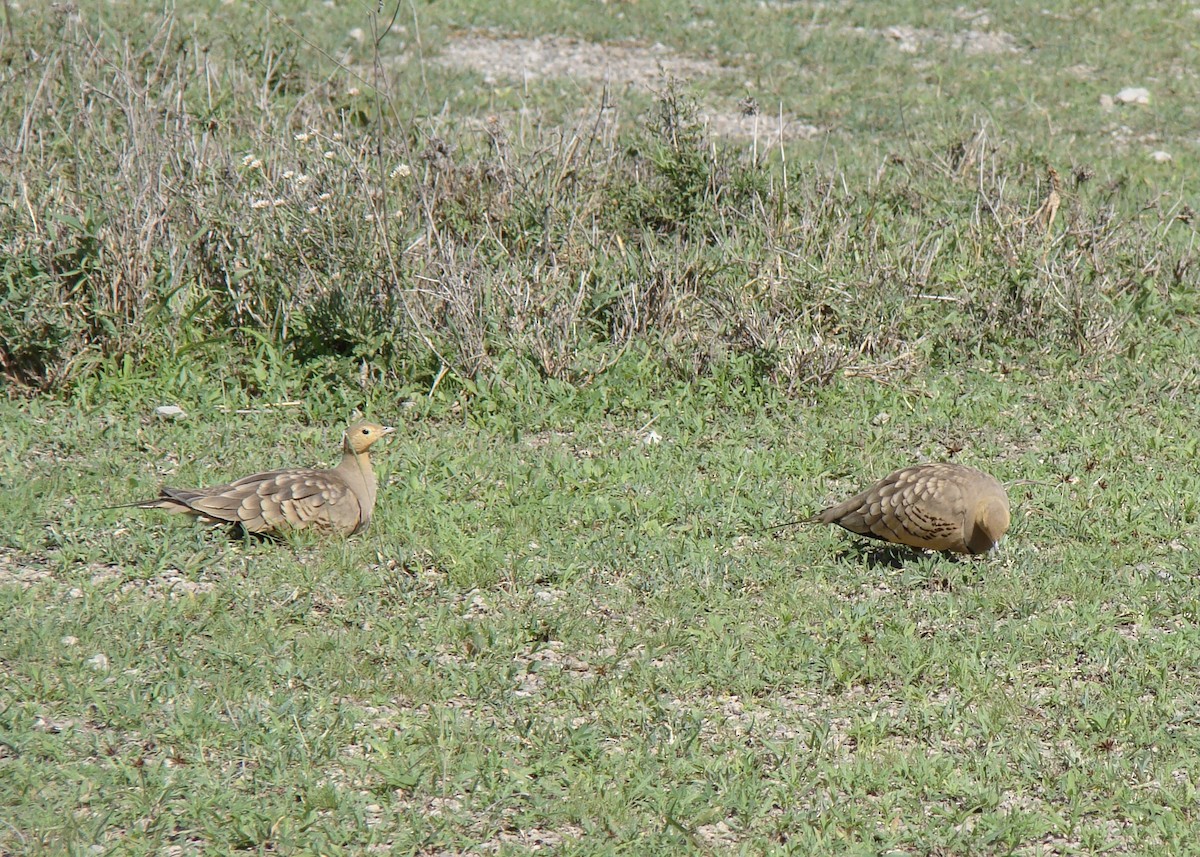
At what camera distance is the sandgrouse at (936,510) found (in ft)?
17.1

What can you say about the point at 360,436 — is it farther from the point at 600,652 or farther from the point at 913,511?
the point at 913,511

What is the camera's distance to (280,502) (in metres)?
5.45

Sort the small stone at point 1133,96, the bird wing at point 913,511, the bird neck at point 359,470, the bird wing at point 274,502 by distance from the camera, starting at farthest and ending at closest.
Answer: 1. the small stone at point 1133,96
2. the bird neck at point 359,470
3. the bird wing at point 274,502
4. the bird wing at point 913,511

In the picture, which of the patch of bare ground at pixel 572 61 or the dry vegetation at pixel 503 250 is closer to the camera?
the dry vegetation at pixel 503 250

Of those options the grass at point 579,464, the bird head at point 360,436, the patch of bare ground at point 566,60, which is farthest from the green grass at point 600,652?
the patch of bare ground at point 566,60

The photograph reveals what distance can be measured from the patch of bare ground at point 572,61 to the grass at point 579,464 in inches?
35.0

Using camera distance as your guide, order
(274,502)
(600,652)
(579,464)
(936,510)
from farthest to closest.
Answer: (579,464), (274,502), (936,510), (600,652)

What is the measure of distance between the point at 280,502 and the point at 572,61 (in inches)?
322

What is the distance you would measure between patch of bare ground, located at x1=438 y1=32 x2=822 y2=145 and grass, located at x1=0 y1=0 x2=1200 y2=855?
89 centimetres

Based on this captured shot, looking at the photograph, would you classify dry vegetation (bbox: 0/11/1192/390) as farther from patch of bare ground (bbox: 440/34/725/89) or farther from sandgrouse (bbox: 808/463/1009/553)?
patch of bare ground (bbox: 440/34/725/89)

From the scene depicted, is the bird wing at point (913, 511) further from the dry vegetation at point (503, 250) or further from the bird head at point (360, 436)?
the bird head at point (360, 436)

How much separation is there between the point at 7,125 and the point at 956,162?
633 centimetres

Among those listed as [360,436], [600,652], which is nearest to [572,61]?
[360,436]

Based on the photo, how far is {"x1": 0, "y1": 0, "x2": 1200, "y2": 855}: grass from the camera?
13.4 feet
